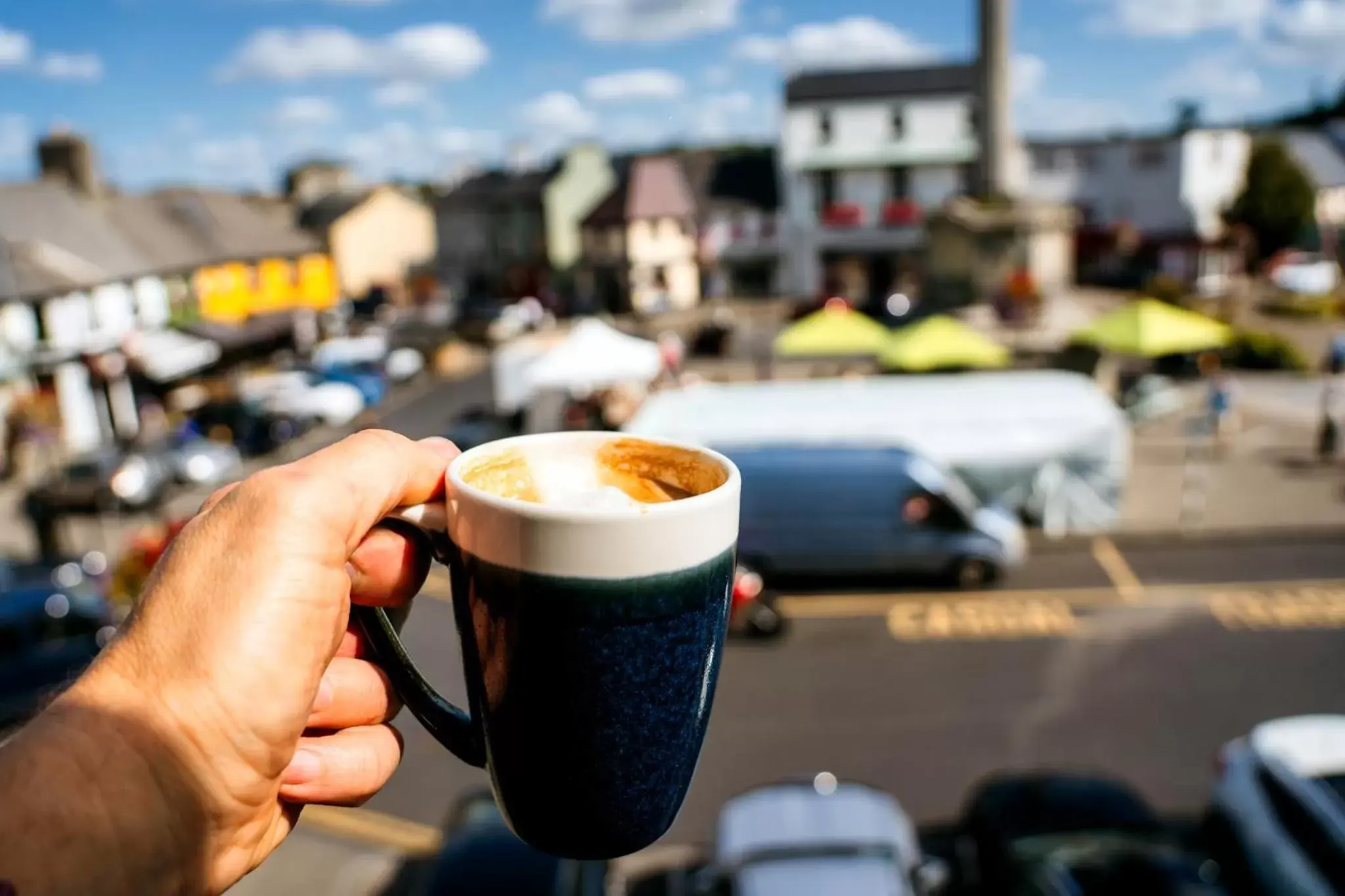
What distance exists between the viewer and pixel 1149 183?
52.5m

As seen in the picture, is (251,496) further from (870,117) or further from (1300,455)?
(870,117)

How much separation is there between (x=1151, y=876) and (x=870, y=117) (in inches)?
1685

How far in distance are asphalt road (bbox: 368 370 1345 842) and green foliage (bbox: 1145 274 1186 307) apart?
2244cm

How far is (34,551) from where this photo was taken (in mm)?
17688

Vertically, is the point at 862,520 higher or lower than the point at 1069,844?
higher

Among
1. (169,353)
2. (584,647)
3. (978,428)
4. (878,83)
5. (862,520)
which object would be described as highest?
(878,83)

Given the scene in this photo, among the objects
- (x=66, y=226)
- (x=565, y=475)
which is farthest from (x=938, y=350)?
(x=66, y=226)

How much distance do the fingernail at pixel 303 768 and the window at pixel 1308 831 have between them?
6750mm

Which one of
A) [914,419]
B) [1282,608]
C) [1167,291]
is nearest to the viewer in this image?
[1282,608]

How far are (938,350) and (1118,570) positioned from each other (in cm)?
580

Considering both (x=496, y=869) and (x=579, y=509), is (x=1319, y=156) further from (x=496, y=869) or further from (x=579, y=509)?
(x=579, y=509)

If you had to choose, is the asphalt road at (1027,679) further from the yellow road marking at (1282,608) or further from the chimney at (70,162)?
the chimney at (70,162)

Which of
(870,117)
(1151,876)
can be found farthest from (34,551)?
(870,117)

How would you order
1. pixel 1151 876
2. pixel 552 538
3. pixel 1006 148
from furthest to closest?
pixel 1006 148 < pixel 1151 876 < pixel 552 538
